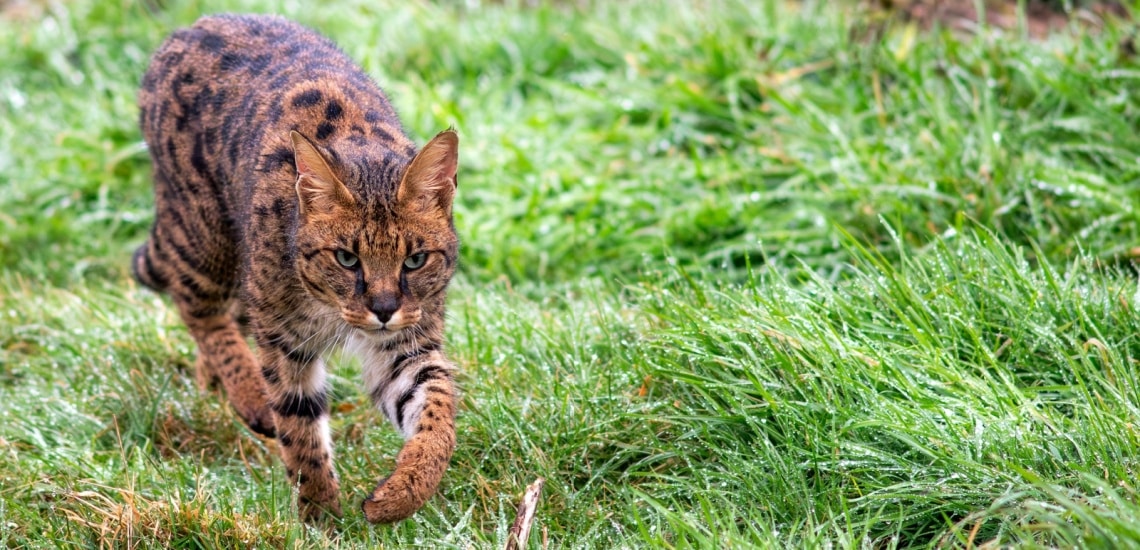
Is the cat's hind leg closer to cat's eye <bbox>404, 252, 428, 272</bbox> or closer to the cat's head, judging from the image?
the cat's head

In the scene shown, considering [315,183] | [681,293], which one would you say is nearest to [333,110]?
[315,183]

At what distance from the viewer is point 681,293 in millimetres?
4684

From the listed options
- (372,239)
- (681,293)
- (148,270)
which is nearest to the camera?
(372,239)

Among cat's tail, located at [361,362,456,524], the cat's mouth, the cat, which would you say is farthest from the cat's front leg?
the cat's mouth

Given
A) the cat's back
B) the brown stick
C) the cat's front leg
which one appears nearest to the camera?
the brown stick

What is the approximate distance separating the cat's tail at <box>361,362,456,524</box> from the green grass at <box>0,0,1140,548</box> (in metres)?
0.18

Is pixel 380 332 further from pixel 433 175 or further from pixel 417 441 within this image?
pixel 433 175

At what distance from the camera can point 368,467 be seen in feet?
13.6

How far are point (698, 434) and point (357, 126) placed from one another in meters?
1.54

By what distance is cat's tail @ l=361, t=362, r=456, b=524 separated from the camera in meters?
3.54

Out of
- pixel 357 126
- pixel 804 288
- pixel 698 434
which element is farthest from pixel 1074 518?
pixel 357 126

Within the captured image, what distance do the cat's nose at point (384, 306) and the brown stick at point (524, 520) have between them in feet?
2.17

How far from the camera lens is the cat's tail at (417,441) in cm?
354

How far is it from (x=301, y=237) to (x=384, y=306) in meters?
0.35
